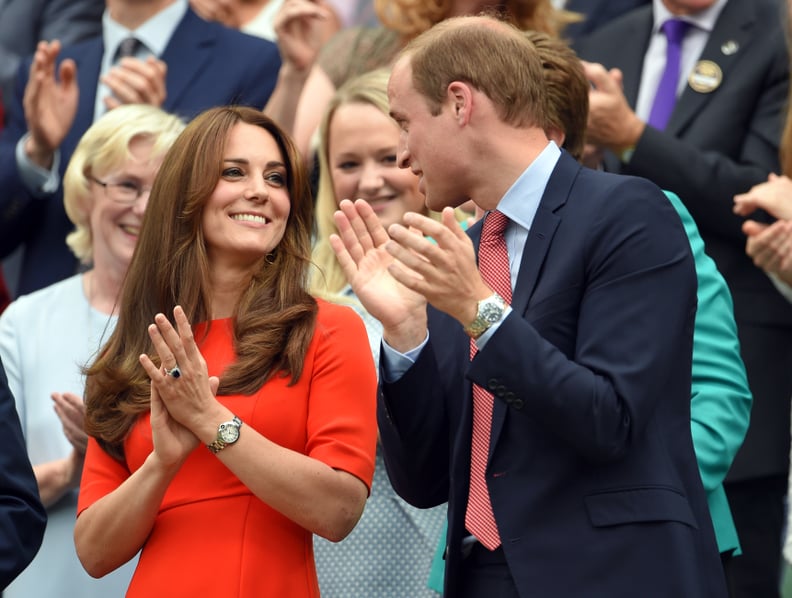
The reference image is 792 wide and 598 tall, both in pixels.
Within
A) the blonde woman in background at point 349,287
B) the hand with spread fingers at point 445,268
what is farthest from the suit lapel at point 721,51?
the hand with spread fingers at point 445,268

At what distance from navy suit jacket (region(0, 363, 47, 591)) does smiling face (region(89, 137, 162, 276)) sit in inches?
60.3

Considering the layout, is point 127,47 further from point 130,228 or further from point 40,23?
point 130,228

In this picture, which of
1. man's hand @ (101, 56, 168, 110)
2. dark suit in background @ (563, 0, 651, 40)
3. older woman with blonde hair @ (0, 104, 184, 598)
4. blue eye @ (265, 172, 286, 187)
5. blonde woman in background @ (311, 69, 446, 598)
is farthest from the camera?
dark suit in background @ (563, 0, 651, 40)

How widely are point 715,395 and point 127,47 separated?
3095mm

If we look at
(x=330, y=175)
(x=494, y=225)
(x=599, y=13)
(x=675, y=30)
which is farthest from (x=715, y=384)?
(x=599, y=13)

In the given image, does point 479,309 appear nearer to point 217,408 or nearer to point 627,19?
point 217,408

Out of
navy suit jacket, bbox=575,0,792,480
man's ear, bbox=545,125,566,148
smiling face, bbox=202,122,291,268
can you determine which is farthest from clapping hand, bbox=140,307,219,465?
navy suit jacket, bbox=575,0,792,480

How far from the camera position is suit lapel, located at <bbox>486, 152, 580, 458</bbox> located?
3002mm

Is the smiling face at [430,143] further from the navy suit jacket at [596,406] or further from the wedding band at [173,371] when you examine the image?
the wedding band at [173,371]

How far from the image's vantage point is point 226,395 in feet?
11.4

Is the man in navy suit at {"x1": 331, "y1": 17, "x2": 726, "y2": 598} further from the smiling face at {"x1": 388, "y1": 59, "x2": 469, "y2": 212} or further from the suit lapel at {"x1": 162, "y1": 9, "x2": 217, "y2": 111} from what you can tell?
the suit lapel at {"x1": 162, "y1": 9, "x2": 217, "y2": 111}

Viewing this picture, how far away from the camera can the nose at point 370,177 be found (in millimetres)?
4633

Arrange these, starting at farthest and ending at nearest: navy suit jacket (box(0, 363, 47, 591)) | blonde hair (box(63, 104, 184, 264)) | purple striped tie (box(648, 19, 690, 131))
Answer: purple striped tie (box(648, 19, 690, 131)), blonde hair (box(63, 104, 184, 264)), navy suit jacket (box(0, 363, 47, 591))

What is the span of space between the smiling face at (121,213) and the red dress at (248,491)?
1282 millimetres
